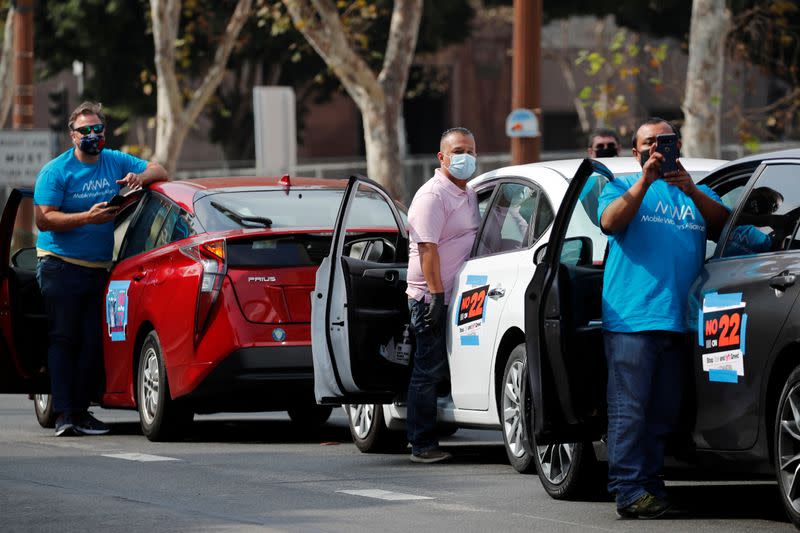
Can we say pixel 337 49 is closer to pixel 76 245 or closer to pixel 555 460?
pixel 76 245

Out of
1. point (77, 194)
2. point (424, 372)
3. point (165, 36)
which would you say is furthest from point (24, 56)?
point (424, 372)

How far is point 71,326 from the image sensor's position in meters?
12.6

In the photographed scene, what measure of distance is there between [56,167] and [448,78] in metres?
45.4

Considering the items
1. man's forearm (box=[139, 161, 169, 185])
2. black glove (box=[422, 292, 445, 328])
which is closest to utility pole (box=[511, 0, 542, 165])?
man's forearm (box=[139, 161, 169, 185])

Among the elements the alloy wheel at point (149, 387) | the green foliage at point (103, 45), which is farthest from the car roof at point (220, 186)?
the green foliage at point (103, 45)

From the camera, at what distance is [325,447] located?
38.9ft

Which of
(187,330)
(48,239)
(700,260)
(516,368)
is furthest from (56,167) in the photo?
(700,260)

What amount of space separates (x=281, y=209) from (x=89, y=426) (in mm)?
2170

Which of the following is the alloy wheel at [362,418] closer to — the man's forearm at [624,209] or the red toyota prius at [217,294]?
the red toyota prius at [217,294]

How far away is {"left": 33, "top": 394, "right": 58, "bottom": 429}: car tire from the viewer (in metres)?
13.5

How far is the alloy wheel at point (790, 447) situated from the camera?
7.46 m

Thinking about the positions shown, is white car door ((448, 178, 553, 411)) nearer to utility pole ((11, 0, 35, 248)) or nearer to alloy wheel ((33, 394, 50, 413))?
alloy wheel ((33, 394, 50, 413))

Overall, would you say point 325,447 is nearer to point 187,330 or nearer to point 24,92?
point 187,330

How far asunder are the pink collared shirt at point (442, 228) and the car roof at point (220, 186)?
1718 mm
